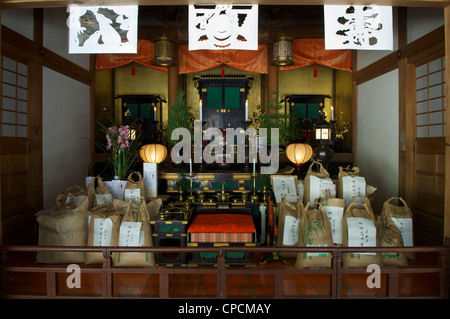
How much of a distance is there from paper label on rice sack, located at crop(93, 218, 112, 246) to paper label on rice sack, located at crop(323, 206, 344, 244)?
2379 mm

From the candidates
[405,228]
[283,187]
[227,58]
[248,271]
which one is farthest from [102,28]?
[227,58]

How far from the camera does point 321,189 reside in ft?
12.5

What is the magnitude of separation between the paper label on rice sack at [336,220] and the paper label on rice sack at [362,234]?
0.82 ft

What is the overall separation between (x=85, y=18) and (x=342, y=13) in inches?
90.3

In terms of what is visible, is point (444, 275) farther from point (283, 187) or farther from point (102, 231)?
point (102, 231)

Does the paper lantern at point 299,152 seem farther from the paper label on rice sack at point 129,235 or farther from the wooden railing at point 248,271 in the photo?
the paper label on rice sack at point 129,235

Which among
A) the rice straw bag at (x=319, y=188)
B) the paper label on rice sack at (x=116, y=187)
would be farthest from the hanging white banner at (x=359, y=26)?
the paper label on rice sack at (x=116, y=187)

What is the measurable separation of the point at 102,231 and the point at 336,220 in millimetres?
2529

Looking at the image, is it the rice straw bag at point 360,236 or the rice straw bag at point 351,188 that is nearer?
the rice straw bag at point 360,236

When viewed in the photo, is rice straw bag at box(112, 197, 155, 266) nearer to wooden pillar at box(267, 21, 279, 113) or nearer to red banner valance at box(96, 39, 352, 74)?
wooden pillar at box(267, 21, 279, 113)

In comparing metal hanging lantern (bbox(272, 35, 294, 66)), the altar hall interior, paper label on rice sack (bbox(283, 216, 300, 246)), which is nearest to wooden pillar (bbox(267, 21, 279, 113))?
the altar hall interior

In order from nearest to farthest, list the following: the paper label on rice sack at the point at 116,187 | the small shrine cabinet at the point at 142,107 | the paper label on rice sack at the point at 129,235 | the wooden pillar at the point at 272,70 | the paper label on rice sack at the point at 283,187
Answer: the paper label on rice sack at the point at 129,235 < the paper label on rice sack at the point at 283,187 < the paper label on rice sack at the point at 116,187 < the wooden pillar at the point at 272,70 < the small shrine cabinet at the point at 142,107

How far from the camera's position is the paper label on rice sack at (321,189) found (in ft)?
12.5
